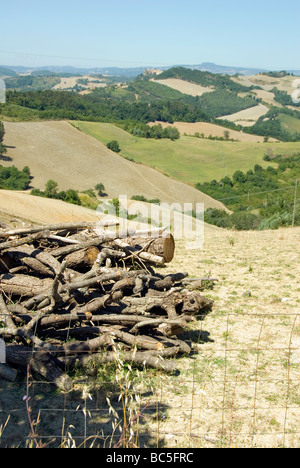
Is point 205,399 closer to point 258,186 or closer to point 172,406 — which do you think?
point 172,406

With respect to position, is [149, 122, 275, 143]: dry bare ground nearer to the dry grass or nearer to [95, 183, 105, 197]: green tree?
[95, 183, 105, 197]: green tree

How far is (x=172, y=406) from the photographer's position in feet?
15.7

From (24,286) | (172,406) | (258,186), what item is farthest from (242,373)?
(258,186)

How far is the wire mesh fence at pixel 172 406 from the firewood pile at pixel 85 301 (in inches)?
8.7

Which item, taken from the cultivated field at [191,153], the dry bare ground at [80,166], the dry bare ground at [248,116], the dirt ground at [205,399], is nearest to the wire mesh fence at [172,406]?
the dirt ground at [205,399]

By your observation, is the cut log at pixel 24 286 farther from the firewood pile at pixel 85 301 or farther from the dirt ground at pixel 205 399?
the dirt ground at pixel 205 399

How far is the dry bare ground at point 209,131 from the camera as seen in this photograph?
377 ft

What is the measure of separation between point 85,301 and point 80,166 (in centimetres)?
5945

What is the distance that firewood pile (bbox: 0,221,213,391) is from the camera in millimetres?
5336
